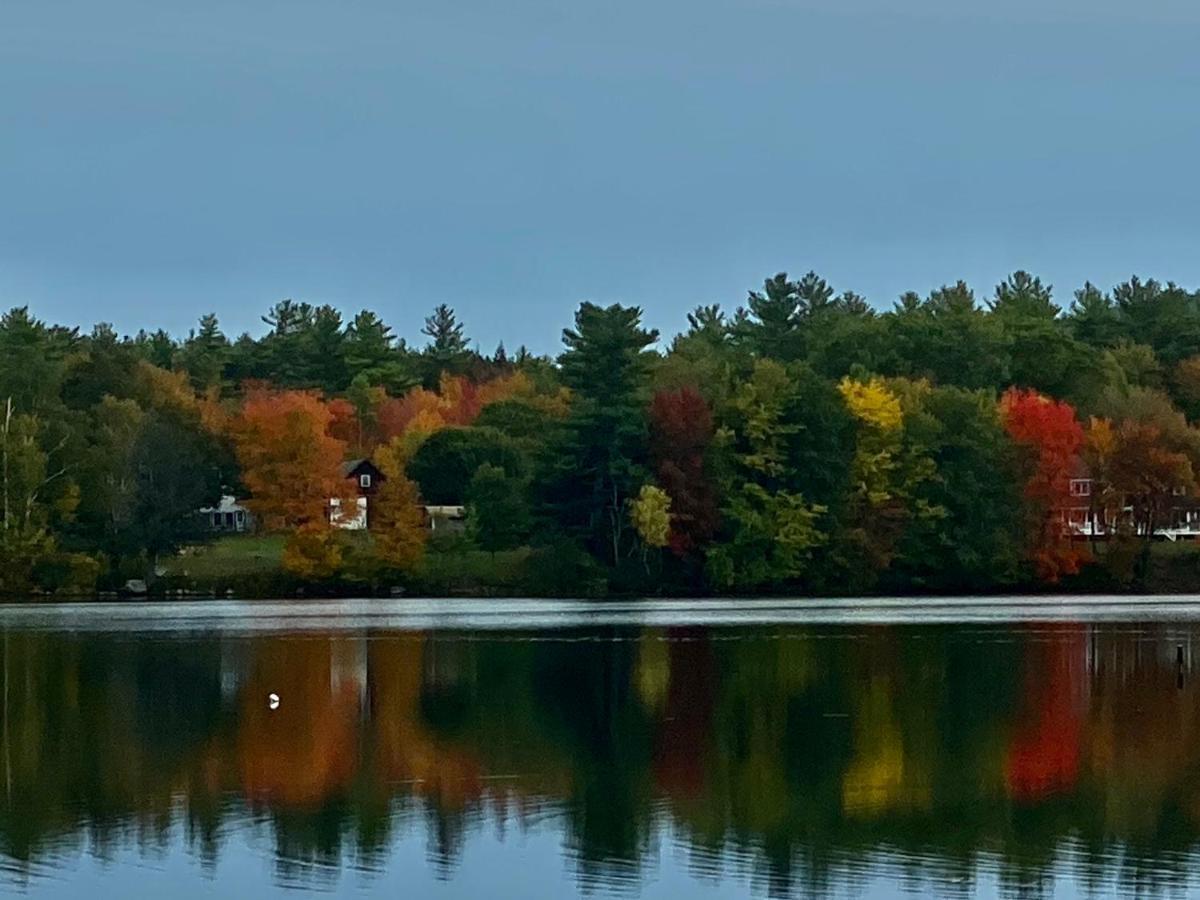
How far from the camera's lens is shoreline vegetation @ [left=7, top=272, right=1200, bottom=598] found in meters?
93.4

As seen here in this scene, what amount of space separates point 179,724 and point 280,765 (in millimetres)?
5857

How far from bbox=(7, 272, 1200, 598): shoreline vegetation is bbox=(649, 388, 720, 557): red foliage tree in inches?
4.3

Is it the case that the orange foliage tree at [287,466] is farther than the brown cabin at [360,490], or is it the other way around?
the brown cabin at [360,490]

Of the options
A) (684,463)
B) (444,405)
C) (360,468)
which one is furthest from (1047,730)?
(444,405)

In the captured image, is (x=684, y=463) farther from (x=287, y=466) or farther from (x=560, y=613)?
(x=560, y=613)

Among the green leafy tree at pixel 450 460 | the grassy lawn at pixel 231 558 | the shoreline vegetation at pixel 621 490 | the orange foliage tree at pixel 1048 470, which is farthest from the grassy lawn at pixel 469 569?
the orange foliage tree at pixel 1048 470

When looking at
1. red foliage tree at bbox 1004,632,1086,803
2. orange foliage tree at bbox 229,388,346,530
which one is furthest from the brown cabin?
red foliage tree at bbox 1004,632,1086,803

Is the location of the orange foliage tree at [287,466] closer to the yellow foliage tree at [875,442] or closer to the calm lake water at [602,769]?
the yellow foliage tree at [875,442]

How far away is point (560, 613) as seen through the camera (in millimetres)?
78688

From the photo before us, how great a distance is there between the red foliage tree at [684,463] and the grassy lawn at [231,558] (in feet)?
53.6

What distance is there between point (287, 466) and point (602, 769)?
222 ft

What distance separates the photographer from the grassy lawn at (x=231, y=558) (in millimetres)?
93562

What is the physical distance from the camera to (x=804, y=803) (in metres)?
28.7

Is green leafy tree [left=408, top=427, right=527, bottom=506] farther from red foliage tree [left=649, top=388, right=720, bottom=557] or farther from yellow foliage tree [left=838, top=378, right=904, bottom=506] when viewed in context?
yellow foliage tree [left=838, top=378, right=904, bottom=506]
